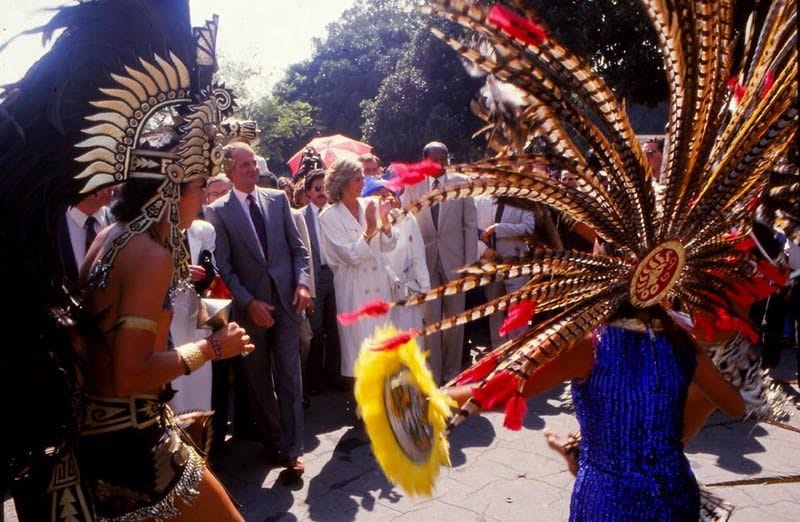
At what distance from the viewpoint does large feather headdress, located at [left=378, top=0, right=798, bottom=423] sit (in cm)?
168

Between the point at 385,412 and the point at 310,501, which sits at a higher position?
the point at 385,412

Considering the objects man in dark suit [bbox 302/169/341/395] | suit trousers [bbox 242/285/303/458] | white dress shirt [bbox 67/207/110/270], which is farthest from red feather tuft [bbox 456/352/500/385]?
man in dark suit [bbox 302/169/341/395]

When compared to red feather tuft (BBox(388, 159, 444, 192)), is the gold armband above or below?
below

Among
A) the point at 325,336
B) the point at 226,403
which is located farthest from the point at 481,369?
the point at 325,336

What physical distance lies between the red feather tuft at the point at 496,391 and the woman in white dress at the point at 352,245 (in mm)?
3650

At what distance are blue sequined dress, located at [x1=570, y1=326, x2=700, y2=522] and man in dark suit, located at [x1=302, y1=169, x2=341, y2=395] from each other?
14.7 ft

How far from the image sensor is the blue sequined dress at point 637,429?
2.13 meters

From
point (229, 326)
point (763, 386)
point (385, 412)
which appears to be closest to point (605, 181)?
point (385, 412)

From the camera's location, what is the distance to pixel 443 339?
21.2 ft

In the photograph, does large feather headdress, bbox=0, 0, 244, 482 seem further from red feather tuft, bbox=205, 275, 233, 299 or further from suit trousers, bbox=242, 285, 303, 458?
suit trousers, bbox=242, 285, 303, 458

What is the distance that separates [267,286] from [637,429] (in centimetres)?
302

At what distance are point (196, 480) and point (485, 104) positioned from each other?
1.63 metres

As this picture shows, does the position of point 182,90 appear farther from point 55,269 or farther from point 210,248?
point 210,248

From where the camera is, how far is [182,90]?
256cm
